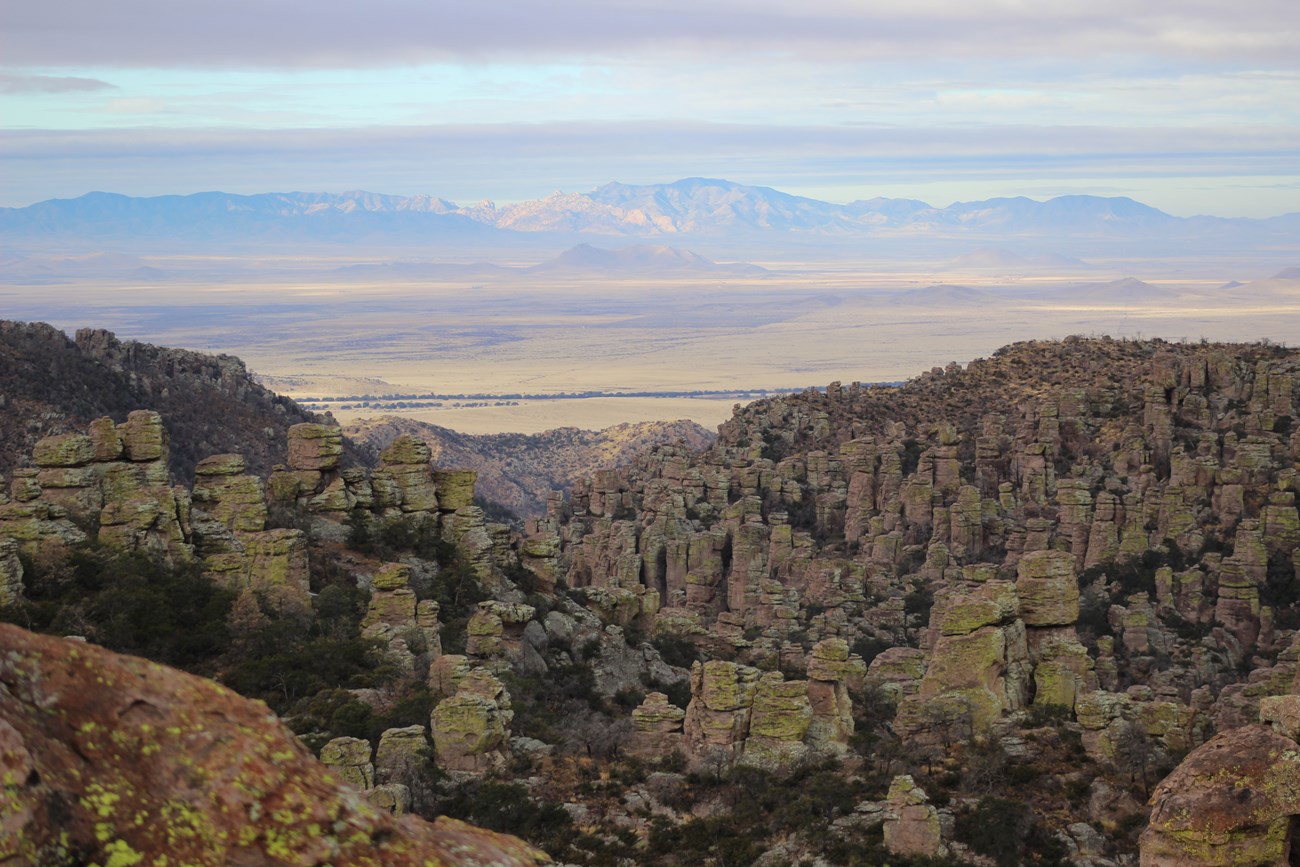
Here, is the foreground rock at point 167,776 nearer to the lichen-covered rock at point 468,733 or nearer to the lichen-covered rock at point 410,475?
the lichen-covered rock at point 468,733

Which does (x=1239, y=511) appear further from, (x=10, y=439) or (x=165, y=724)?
(x=165, y=724)

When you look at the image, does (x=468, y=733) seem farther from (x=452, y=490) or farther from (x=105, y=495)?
(x=452, y=490)

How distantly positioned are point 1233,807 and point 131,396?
3126 inches

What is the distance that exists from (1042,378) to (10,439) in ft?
210

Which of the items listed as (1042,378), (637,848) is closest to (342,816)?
(637,848)

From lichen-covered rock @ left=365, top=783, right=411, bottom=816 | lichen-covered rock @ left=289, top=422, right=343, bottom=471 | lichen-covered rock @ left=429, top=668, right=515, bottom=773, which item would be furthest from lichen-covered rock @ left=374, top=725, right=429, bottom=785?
lichen-covered rock @ left=289, top=422, right=343, bottom=471

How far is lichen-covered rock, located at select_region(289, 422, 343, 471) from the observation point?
4462 cm

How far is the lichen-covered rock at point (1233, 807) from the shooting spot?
60.1ft

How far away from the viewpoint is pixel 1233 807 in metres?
18.4

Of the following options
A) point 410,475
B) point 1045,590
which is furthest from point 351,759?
point 410,475

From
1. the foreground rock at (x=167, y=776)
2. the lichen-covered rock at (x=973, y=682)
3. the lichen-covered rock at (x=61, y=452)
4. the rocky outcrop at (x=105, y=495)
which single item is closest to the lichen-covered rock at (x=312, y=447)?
the rocky outcrop at (x=105, y=495)

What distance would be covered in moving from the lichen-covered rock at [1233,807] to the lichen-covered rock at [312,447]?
3106cm

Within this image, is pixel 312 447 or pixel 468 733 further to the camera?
pixel 312 447

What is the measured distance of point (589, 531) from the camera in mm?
83062
